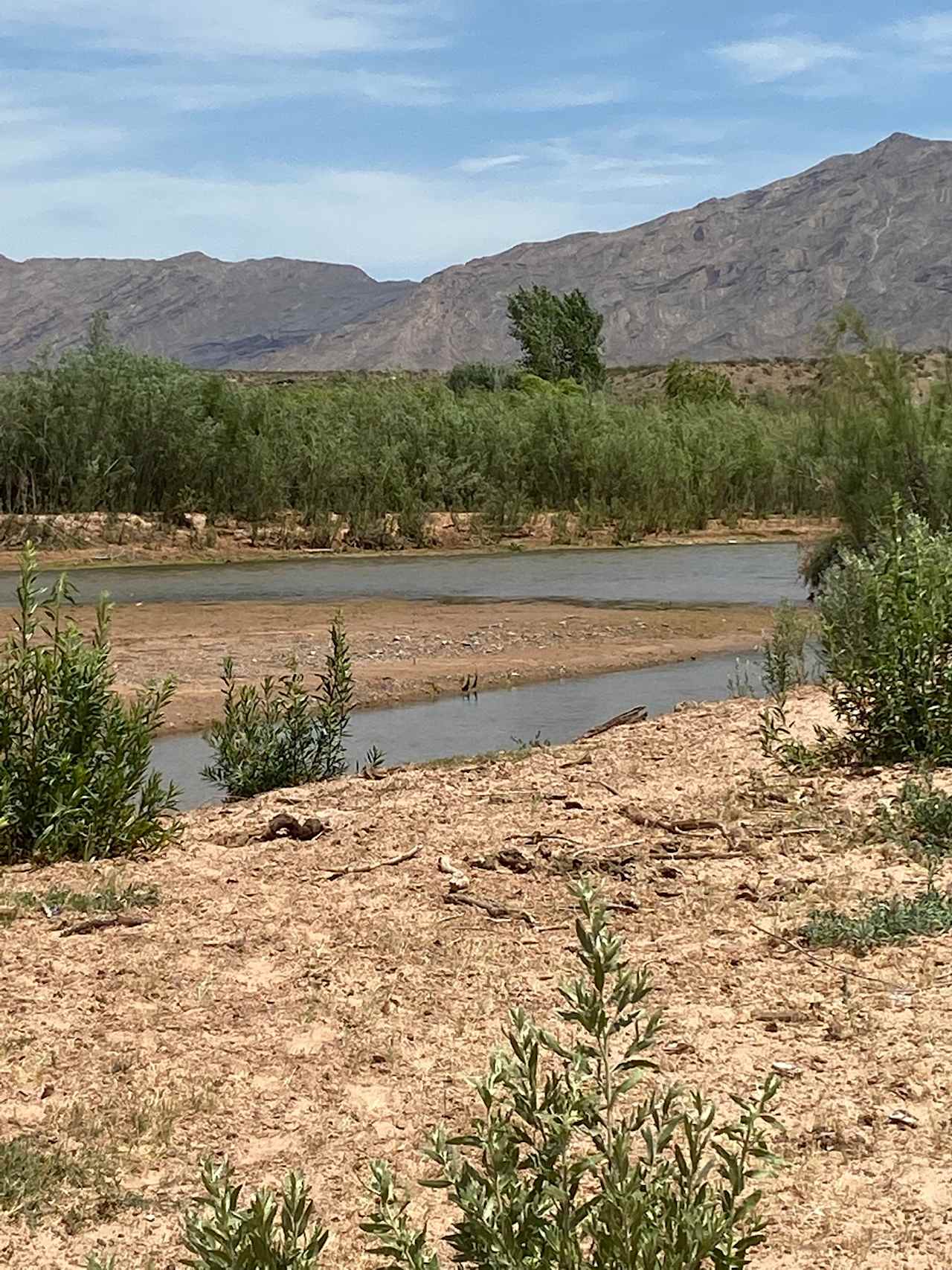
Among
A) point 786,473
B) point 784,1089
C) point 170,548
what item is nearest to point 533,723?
point 784,1089

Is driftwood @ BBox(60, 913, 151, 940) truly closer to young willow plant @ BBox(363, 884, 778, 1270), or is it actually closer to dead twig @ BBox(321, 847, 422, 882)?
dead twig @ BBox(321, 847, 422, 882)

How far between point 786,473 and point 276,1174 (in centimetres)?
3416

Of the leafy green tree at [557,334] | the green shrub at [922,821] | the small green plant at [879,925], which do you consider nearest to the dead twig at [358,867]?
the small green plant at [879,925]

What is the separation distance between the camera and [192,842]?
7883 mm

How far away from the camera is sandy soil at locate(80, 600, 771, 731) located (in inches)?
640

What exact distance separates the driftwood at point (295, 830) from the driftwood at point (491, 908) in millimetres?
1381

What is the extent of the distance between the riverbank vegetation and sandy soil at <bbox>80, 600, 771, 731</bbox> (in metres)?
6.81

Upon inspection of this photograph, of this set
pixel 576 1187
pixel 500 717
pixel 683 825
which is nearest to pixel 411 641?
pixel 500 717

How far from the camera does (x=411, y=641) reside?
1912cm

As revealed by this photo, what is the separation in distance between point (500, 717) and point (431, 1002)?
9179 millimetres

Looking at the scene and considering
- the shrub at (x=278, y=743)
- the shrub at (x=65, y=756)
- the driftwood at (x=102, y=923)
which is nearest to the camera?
the driftwood at (x=102, y=923)

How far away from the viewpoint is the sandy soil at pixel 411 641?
640 inches

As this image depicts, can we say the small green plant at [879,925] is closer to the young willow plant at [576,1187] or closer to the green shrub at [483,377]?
the young willow plant at [576,1187]

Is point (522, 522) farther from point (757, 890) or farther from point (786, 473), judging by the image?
point (757, 890)
